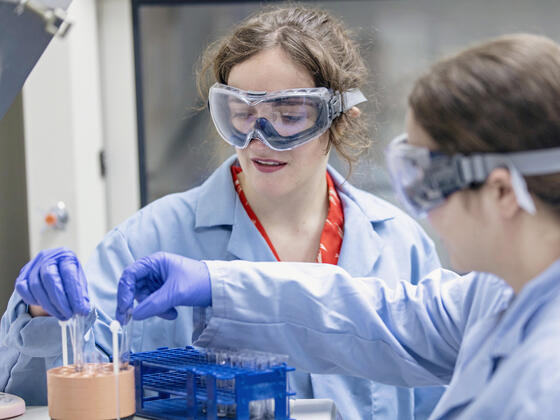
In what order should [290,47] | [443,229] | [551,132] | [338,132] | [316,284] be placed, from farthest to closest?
[338,132] → [290,47] → [316,284] → [443,229] → [551,132]

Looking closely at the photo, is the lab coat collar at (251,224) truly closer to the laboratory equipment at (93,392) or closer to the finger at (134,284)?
the finger at (134,284)

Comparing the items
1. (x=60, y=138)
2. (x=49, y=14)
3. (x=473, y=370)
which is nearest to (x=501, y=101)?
(x=473, y=370)

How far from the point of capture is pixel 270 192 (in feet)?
5.72

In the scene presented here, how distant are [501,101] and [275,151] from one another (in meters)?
0.74

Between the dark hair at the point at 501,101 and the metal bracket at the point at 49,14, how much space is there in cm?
57

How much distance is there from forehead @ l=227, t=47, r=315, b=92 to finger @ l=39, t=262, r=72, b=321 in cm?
62

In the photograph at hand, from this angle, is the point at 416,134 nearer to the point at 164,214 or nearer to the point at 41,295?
the point at 41,295

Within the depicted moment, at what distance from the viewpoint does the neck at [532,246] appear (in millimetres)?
1064

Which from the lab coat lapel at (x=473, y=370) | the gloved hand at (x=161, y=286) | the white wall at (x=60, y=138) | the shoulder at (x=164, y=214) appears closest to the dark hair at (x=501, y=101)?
the lab coat lapel at (x=473, y=370)

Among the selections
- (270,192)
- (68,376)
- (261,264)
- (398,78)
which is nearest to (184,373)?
(68,376)

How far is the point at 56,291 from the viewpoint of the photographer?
127 centimetres

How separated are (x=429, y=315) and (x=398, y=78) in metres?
1.92

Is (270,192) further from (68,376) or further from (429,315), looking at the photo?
(68,376)

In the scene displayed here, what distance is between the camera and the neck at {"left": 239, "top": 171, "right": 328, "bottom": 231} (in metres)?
1.84
